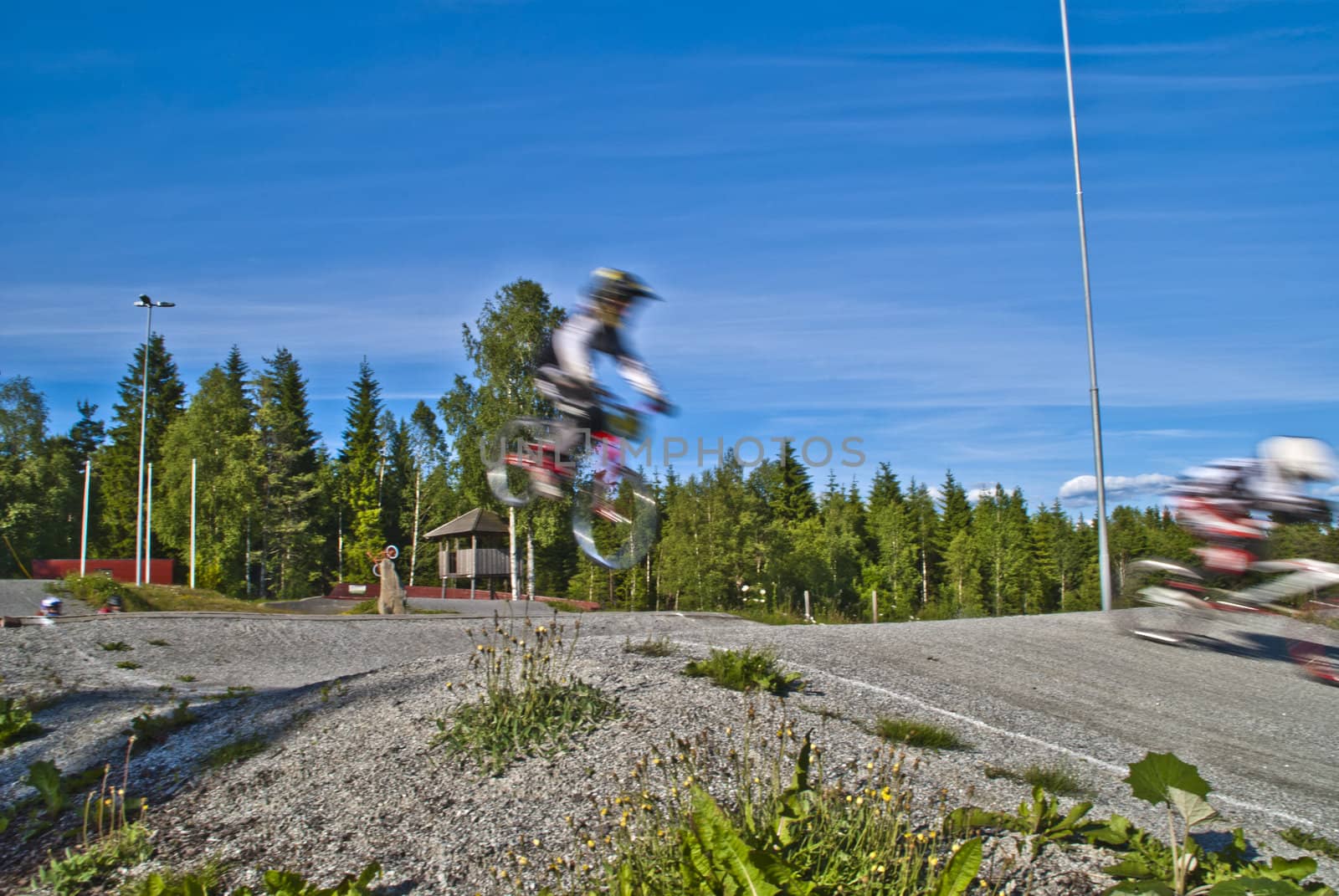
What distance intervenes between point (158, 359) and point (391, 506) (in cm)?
1913

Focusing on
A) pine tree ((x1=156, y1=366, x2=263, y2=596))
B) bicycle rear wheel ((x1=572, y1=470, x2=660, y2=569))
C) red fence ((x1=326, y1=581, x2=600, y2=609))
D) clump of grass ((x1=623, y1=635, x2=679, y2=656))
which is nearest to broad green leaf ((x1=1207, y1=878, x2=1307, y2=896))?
bicycle rear wheel ((x1=572, y1=470, x2=660, y2=569))

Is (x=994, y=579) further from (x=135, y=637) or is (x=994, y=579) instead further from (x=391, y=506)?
(x=135, y=637)

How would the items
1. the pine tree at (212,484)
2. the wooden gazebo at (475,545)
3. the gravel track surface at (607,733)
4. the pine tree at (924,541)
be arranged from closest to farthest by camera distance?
the gravel track surface at (607,733), the wooden gazebo at (475,545), the pine tree at (212,484), the pine tree at (924,541)

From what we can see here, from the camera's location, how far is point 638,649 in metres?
9.26

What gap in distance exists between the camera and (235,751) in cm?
660

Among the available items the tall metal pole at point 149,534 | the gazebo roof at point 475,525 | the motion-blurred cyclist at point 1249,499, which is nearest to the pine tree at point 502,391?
the gazebo roof at point 475,525

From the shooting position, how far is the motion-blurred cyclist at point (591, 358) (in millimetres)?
4059

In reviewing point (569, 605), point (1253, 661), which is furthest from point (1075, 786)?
point (569, 605)

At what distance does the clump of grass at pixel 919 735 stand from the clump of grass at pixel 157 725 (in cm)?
570

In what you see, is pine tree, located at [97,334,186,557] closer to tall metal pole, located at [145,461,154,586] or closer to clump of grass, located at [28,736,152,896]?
tall metal pole, located at [145,461,154,586]

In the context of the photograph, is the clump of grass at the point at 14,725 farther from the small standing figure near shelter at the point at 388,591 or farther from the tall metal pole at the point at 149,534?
the tall metal pole at the point at 149,534

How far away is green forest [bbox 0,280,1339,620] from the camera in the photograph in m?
40.3

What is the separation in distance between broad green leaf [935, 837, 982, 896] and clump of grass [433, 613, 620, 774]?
3090 mm

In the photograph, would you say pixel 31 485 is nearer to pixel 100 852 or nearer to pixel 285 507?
pixel 285 507
